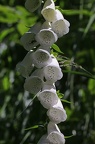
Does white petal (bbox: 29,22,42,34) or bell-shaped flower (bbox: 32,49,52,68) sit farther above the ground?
white petal (bbox: 29,22,42,34)

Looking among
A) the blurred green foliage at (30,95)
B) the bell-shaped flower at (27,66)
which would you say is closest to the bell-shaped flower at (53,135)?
the bell-shaped flower at (27,66)

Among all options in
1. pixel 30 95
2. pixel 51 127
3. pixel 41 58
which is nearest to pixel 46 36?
pixel 41 58

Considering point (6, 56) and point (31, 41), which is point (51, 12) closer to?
point (31, 41)

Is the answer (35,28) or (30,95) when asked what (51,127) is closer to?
(35,28)

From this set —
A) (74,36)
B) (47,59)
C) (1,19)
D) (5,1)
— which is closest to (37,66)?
(47,59)

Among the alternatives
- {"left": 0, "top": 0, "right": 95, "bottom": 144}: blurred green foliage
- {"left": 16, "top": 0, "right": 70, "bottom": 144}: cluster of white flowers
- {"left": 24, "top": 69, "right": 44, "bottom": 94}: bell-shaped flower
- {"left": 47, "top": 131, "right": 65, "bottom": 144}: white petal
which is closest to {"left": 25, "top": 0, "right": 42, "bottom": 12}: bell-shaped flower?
{"left": 16, "top": 0, "right": 70, "bottom": 144}: cluster of white flowers

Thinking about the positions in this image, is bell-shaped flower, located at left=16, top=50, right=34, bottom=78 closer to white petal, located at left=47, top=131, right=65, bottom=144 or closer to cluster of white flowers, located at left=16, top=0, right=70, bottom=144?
cluster of white flowers, located at left=16, top=0, right=70, bottom=144

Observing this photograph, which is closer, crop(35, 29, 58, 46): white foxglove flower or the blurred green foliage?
crop(35, 29, 58, 46): white foxglove flower
